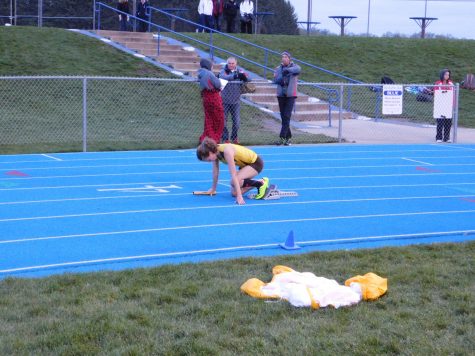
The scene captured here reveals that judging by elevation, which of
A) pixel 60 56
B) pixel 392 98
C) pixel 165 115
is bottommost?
pixel 165 115

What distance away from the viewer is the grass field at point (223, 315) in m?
5.60

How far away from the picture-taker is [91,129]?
67.9 feet

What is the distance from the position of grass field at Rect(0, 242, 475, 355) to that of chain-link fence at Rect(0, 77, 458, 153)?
10556 mm

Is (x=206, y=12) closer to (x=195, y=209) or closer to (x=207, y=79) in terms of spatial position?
(x=207, y=79)

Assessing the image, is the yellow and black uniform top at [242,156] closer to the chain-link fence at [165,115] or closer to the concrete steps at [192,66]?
the chain-link fence at [165,115]

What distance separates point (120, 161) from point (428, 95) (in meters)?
14.5

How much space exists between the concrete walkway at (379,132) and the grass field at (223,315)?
1339cm

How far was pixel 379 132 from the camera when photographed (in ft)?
75.3

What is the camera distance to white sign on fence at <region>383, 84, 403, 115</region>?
2086 centimetres

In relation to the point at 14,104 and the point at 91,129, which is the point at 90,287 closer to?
the point at 91,129

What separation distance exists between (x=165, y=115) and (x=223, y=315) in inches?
680

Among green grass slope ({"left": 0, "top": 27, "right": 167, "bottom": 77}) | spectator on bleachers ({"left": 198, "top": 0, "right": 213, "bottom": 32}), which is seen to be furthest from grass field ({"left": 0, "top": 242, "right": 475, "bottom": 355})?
spectator on bleachers ({"left": 198, "top": 0, "right": 213, "bottom": 32})

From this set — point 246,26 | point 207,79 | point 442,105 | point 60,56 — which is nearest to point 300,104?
point 442,105

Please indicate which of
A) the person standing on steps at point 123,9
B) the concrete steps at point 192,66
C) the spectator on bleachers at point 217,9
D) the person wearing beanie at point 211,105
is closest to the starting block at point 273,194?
the person wearing beanie at point 211,105
